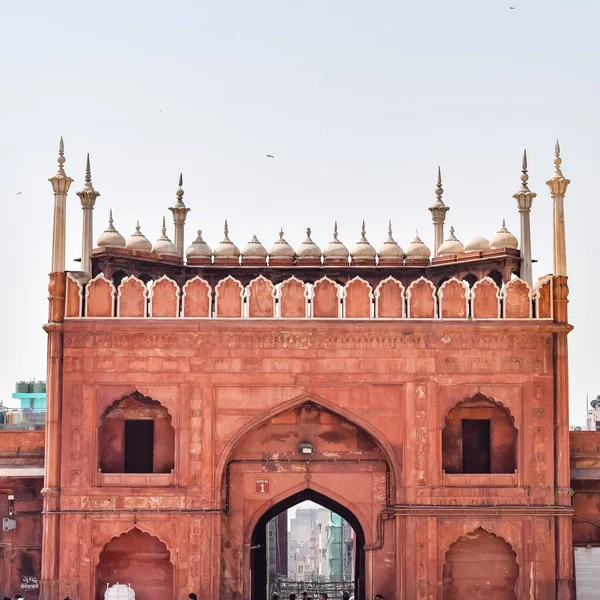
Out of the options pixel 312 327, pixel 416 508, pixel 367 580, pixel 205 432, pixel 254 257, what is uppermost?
pixel 254 257

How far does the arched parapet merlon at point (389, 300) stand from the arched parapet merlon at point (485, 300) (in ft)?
3.21

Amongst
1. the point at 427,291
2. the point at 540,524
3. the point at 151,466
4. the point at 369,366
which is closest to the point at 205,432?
the point at 151,466

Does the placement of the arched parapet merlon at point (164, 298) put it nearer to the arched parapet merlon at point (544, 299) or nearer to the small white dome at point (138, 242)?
the small white dome at point (138, 242)

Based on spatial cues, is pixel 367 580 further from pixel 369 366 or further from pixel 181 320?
pixel 181 320

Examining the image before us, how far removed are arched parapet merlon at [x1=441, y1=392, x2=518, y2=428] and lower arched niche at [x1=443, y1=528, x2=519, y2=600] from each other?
163 centimetres

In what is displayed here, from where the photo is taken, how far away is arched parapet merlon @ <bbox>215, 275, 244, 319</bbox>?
16516 millimetres

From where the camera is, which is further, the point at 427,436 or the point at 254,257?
the point at 254,257

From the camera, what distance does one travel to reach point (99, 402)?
53.8ft

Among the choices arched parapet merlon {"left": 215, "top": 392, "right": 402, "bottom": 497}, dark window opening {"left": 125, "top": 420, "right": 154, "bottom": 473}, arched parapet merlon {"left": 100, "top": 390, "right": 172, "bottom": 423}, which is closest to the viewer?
arched parapet merlon {"left": 215, "top": 392, "right": 402, "bottom": 497}

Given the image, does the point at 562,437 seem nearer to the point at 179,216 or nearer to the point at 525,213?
the point at 525,213

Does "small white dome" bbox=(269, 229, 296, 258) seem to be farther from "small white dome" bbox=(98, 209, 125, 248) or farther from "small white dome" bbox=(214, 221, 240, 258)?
"small white dome" bbox=(98, 209, 125, 248)

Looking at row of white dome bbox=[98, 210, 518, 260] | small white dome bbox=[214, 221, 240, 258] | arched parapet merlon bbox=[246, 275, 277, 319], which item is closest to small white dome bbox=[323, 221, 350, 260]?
row of white dome bbox=[98, 210, 518, 260]

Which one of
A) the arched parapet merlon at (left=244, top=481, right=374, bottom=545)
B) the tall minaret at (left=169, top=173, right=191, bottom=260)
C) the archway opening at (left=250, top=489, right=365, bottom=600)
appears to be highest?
the tall minaret at (left=169, top=173, right=191, bottom=260)

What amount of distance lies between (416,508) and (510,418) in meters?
1.85
